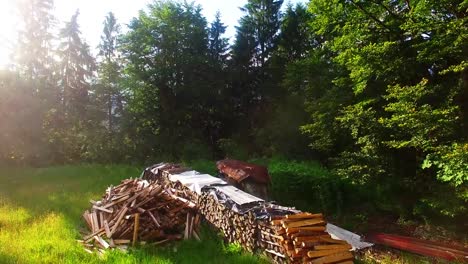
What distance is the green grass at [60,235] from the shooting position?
7754 mm

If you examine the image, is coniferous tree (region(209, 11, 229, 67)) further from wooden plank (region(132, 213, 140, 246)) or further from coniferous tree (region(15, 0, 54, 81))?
wooden plank (region(132, 213, 140, 246))

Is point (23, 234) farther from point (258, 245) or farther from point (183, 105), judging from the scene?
point (183, 105)

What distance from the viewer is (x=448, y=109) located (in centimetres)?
1064

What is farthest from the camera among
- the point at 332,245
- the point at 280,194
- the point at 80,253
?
the point at 280,194

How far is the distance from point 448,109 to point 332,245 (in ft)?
22.0

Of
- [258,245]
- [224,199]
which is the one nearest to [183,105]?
[224,199]

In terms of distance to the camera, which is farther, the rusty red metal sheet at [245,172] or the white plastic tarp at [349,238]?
the rusty red metal sheet at [245,172]

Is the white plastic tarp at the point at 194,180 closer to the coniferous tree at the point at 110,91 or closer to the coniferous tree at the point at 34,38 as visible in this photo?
the coniferous tree at the point at 110,91

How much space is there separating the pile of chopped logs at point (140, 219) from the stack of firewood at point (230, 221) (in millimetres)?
453

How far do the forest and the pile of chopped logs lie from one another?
5.66 m

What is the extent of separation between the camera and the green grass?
305 inches

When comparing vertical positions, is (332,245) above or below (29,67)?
below

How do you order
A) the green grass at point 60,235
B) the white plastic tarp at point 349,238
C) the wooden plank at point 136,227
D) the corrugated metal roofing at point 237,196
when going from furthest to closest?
the white plastic tarp at point 349,238 < the corrugated metal roofing at point 237,196 < the wooden plank at point 136,227 < the green grass at point 60,235

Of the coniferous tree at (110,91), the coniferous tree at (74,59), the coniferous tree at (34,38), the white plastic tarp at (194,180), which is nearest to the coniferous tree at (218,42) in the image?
the coniferous tree at (110,91)
